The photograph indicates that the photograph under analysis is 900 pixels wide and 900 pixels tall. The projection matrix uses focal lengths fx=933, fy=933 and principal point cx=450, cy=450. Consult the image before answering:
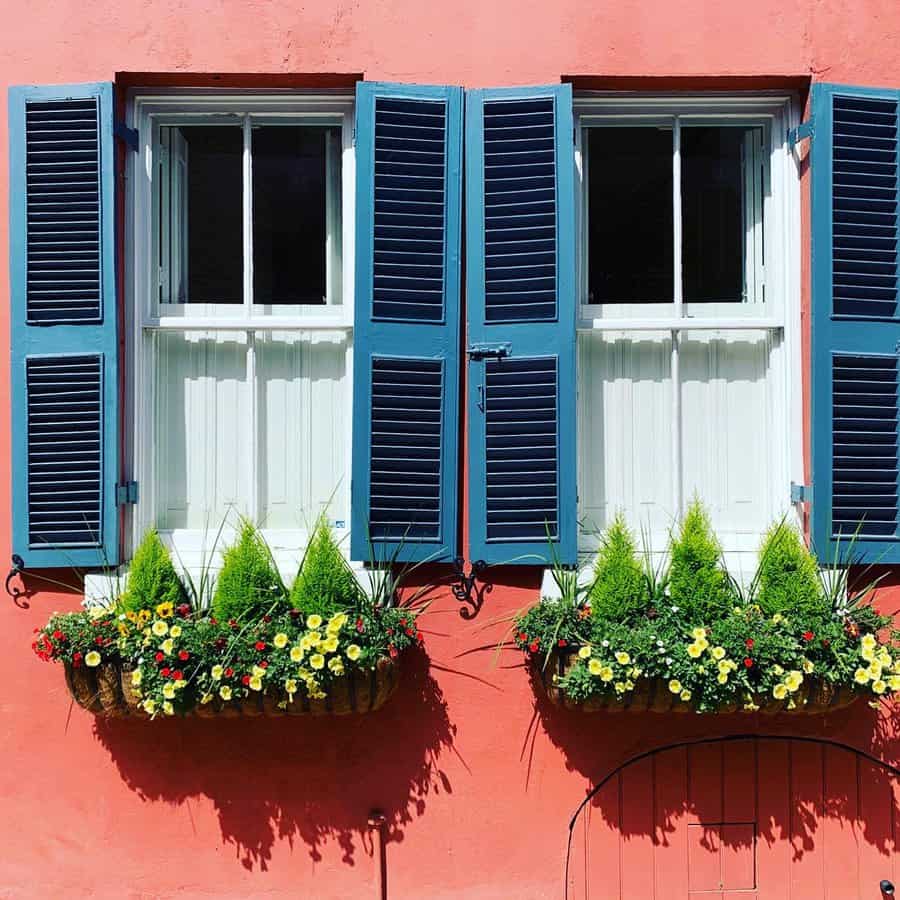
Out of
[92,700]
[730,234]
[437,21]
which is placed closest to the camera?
[92,700]

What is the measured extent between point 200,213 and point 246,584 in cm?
151

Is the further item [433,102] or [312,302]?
[312,302]

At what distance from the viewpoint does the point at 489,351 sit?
135 inches

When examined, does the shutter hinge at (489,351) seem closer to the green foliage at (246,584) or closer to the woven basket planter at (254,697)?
the green foliage at (246,584)

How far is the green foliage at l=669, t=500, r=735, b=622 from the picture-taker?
3.24 meters

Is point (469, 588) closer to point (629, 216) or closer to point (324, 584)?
point (324, 584)

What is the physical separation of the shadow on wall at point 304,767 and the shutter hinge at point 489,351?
3.70 feet

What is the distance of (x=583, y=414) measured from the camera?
12.0 ft

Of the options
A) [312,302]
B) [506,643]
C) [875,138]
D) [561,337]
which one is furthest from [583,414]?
[875,138]

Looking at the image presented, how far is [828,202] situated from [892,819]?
2.33 m

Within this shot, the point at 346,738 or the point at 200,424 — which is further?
the point at 200,424

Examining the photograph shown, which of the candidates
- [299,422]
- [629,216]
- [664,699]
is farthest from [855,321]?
[299,422]

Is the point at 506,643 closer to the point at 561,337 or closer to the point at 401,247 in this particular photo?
the point at 561,337

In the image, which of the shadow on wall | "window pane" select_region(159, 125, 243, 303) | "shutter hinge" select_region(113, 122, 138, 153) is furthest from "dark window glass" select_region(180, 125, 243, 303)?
the shadow on wall
